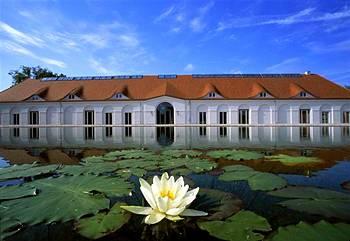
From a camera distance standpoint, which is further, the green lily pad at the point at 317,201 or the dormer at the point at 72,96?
the dormer at the point at 72,96

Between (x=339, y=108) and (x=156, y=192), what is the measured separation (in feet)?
106

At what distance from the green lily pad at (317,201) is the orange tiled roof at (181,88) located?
82.8ft

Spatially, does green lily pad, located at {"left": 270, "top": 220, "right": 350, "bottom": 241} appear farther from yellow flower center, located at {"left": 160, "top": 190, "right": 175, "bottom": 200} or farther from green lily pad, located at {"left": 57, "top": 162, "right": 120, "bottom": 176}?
green lily pad, located at {"left": 57, "top": 162, "right": 120, "bottom": 176}

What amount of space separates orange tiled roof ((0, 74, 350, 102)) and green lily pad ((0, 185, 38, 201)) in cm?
2513

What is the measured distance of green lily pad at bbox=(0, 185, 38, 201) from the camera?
2.40 metres

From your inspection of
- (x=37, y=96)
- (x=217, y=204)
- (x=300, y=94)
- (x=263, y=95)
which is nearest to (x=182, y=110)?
(x=263, y=95)

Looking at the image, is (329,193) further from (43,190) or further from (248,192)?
(43,190)

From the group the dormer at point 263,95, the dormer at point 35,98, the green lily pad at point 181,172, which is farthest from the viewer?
the dormer at point 35,98

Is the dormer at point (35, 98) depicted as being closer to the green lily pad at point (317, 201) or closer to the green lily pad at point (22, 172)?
the green lily pad at point (22, 172)

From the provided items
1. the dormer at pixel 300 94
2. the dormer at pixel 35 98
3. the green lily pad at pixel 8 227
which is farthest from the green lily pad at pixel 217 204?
the dormer at pixel 35 98

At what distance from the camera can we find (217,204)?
2.32 meters

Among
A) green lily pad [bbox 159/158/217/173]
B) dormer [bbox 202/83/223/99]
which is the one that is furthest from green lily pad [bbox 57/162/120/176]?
dormer [bbox 202/83/223/99]

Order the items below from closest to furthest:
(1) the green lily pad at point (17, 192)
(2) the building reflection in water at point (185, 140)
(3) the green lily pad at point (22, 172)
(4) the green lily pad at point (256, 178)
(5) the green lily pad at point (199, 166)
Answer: (1) the green lily pad at point (17, 192)
(4) the green lily pad at point (256, 178)
(3) the green lily pad at point (22, 172)
(5) the green lily pad at point (199, 166)
(2) the building reflection in water at point (185, 140)

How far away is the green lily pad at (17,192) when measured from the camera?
2.40 m
